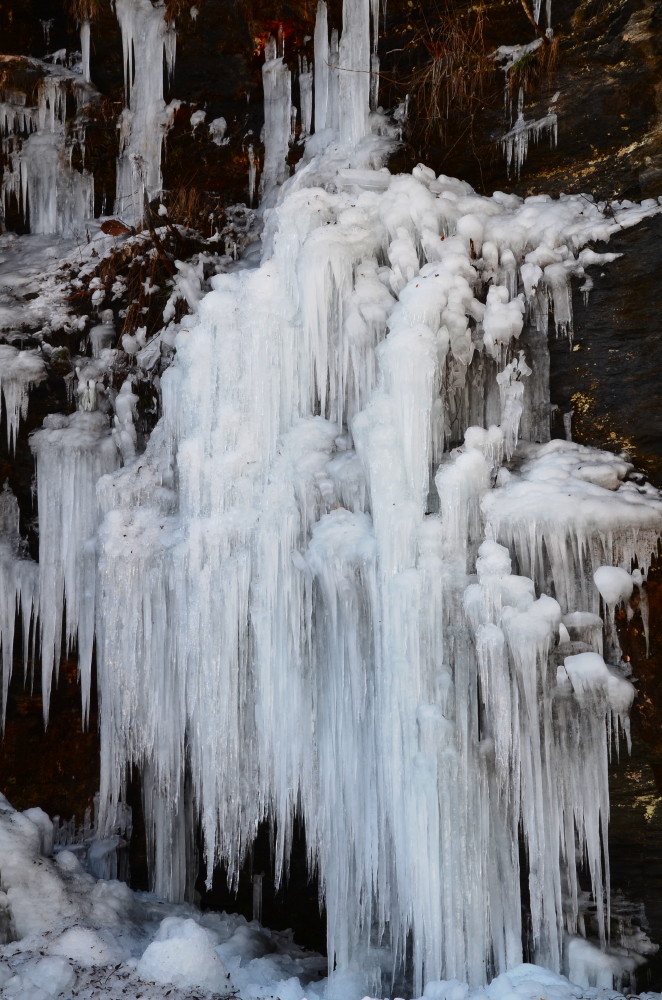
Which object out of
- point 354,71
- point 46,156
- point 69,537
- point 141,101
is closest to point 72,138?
point 46,156

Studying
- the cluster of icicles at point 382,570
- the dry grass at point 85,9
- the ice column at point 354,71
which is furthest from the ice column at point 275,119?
the dry grass at point 85,9

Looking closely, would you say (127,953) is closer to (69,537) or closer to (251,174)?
(69,537)

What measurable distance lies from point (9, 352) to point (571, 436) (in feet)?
13.5

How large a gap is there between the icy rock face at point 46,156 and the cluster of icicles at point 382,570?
261 cm

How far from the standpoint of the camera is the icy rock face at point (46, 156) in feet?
24.0

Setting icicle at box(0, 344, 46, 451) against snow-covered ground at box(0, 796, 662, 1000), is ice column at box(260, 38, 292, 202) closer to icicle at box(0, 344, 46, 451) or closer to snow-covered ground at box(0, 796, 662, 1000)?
icicle at box(0, 344, 46, 451)

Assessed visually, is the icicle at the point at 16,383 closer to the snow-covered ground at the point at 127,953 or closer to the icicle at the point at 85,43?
the snow-covered ground at the point at 127,953

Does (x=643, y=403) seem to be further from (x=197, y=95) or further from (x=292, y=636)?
(x=197, y=95)

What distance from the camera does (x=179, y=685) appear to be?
5172 mm

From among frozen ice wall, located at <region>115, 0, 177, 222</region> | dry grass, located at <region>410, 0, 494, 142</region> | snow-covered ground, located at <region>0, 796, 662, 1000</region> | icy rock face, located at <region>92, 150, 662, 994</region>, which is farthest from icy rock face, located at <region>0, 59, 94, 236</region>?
snow-covered ground, located at <region>0, 796, 662, 1000</region>

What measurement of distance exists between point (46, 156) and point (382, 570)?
5.27 metres

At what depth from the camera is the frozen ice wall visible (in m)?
7.04

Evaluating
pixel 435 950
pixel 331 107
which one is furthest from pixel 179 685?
pixel 331 107

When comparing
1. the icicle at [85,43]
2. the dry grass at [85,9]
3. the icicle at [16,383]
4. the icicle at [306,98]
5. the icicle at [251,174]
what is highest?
the dry grass at [85,9]
